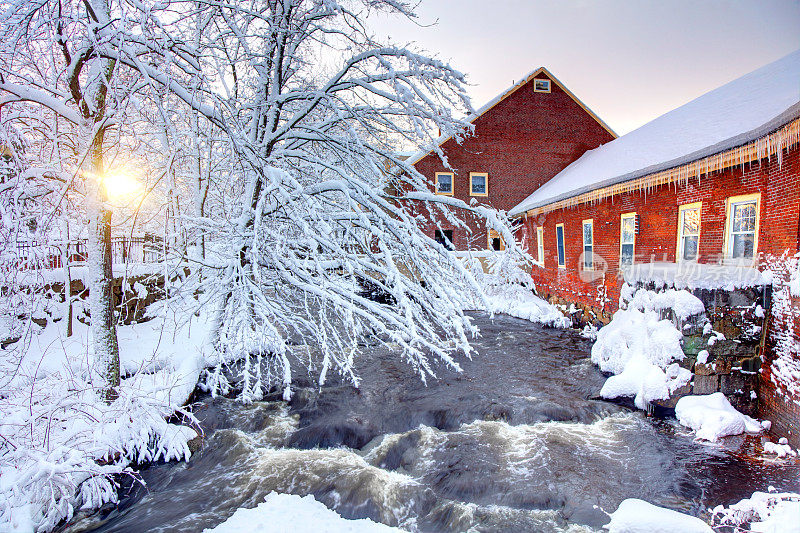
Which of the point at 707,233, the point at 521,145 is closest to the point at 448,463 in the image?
the point at 707,233

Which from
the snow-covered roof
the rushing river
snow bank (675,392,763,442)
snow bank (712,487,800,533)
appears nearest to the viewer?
snow bank (712,487,800,533)

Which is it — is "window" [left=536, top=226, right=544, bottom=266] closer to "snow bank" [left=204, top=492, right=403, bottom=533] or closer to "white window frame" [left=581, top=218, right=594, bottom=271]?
"white window frame" [left=581, top=218, right=594, bottom=271]

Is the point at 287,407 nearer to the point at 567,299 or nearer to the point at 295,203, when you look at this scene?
the point at 295,203

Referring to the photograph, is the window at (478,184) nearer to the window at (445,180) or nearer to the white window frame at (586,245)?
the window at (445,180)

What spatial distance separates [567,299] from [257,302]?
13740 mm

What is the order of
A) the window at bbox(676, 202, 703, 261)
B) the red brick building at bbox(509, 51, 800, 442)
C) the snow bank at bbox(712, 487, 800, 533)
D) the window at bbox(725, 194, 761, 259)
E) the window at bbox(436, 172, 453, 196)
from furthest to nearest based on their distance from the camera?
1. the window at bbox(436, 172, 453, 196)
2. the window at bbox(676, 202, 703, 261)
3. the window at bbox(725, 194, 761, 259)
4. the red brick building at bbox(509, 51, 800, 442)
5. the snow bank at bbox(712, 487, 800, 533)

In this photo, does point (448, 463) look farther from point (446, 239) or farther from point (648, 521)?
point (446, 239)

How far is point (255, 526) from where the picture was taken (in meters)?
3.99

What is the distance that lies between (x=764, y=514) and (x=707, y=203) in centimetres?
794

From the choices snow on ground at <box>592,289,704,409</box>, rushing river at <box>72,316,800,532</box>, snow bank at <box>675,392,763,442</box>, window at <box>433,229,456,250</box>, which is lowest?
rushing river at <box>72,316,800,532</box>

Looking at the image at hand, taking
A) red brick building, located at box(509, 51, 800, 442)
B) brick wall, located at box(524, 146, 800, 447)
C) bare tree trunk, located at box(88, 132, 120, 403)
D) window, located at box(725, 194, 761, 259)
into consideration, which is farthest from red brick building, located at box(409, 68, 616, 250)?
bare tree trunk, located at box(88, 132, 120, 403)

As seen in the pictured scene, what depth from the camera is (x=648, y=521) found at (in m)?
4.16

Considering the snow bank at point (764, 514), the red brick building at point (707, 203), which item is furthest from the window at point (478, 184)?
the snow bank at point (764, 514)

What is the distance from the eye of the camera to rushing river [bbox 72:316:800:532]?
484cm
